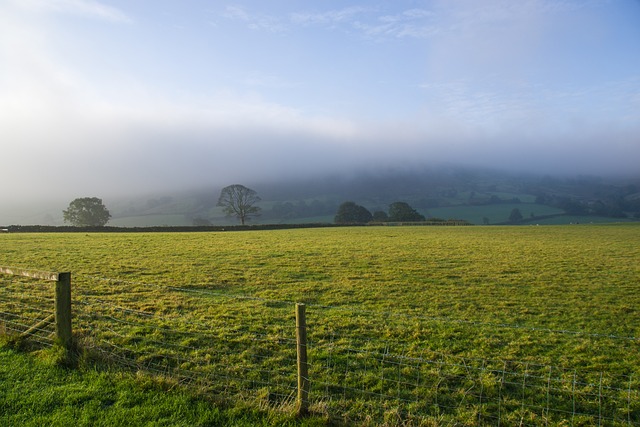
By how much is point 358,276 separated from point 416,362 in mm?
9300

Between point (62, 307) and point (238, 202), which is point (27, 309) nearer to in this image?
point (62, 307)

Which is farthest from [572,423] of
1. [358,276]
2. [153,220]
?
[153,220]

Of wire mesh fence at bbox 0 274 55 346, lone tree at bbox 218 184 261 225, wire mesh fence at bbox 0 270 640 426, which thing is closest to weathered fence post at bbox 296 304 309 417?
wire mesh fence at bbox 0 270 640 426

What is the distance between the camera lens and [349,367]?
Answer: 7941 millimetres

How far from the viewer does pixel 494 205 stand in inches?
7608

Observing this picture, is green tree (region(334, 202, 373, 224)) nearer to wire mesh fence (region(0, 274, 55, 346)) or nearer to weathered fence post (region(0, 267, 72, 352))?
wire mesh fence (region(0, 274, 55, 346))

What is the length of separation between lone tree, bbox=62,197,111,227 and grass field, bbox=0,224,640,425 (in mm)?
73588

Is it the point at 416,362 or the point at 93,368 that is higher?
the point at 93,368

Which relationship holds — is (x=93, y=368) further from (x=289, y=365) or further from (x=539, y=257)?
(x=539, y=257)

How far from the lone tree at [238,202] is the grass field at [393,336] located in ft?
233

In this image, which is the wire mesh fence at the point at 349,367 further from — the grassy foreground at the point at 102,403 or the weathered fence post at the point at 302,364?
the grassy foreground at the point at 102,403

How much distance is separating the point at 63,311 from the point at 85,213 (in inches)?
3506

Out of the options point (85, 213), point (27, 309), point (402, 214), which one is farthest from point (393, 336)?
point (402, 214)

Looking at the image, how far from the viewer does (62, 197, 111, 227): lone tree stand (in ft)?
274
